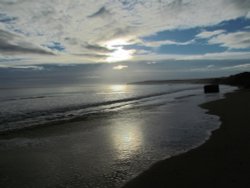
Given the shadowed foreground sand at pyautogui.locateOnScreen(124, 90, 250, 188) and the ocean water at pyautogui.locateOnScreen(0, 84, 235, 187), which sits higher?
the ocean water at pyautogui.locateOnScreen(0, 84, 235, 187)

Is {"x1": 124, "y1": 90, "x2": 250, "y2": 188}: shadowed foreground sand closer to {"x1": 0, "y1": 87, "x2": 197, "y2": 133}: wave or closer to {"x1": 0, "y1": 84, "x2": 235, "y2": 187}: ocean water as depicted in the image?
{"x1": 0, "y1": 84, "x2": 235, "y2": 187}: ocean water

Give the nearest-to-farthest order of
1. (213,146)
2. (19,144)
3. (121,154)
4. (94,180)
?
(94,180), (121,154), (213,146), (19,144)

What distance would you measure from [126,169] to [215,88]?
42.2 metres

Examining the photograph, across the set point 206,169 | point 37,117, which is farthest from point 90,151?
point 37,117

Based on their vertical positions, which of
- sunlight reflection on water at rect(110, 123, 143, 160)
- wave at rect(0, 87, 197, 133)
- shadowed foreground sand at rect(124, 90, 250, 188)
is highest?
wave at rect(0, 87, 197, 133)

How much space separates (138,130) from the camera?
12.7 metres

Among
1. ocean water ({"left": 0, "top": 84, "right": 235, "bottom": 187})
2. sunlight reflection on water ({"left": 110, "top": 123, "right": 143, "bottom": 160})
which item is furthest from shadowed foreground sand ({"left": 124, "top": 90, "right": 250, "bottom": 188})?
sunlight reflection on water ({"left": 110, "top": 123, "right": 143, "bottom": 160})

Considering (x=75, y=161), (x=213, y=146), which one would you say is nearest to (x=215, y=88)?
(x=213, y=146)

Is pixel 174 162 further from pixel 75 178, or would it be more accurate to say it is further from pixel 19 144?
pixel 19 144

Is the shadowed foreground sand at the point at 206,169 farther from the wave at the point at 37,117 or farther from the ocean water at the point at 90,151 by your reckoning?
the wave at the point at 37,117

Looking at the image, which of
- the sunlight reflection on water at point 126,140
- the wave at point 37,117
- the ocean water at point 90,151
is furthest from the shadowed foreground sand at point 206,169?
the wave at point 37,117

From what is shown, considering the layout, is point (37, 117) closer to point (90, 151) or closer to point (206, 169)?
point (90, 151)

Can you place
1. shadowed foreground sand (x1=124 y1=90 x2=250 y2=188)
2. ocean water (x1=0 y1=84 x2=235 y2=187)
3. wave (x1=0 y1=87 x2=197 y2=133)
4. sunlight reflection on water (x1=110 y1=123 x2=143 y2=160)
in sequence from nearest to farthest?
shadowed foreground sand (x1=124 y1=90 x2=250 y2=188)
ocean water (x1=0 y1=84 x2=235 y2=187)
sunlight reflection on water (x1=110 y1=123 x2=143 y2=160)
wave (x1=0 y1=87 x2=197 y2=133)

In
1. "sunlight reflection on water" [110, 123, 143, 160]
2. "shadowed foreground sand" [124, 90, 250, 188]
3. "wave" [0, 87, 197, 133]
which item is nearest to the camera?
"shadowed foreground sand" [124, 90, 250, 188]
